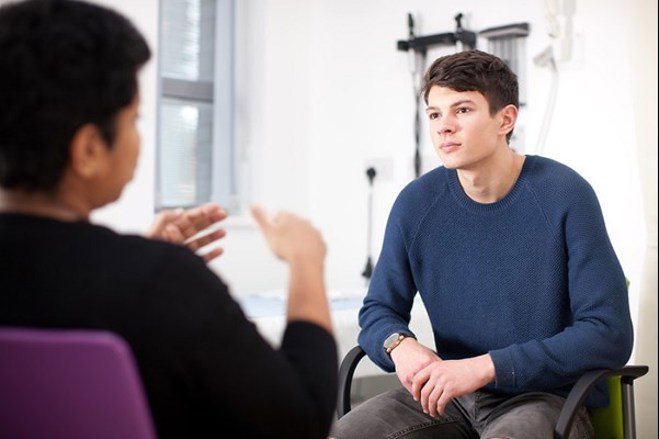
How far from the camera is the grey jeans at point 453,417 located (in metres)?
1.48

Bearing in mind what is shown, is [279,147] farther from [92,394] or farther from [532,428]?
[92,394]

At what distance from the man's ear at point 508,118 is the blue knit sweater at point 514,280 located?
79mm

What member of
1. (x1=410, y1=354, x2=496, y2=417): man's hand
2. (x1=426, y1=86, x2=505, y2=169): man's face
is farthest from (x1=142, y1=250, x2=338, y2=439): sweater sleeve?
(x1=426, y1=86, x2=505, y2=169): man's face

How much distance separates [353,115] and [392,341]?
2.17 meters

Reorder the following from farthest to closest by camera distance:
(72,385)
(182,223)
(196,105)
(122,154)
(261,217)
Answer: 1. (196,105)
2. (182,223)
3. (261,217)
4. (122,154)
5. (72,385)

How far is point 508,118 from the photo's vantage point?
1.72m

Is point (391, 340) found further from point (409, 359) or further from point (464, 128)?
point (464, 128)

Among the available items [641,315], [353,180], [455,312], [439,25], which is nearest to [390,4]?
[439,25]

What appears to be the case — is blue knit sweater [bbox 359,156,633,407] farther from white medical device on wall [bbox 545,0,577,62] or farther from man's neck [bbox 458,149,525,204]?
white medical device on wall [bbox 545,0,577,62]

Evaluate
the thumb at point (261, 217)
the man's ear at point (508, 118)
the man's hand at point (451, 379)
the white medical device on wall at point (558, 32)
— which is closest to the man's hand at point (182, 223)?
the thumb at point (261, 217)

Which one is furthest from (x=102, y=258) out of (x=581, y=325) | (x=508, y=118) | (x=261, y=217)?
(x=508, y=118)

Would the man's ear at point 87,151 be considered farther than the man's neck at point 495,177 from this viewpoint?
No

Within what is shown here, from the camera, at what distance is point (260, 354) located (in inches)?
30.1

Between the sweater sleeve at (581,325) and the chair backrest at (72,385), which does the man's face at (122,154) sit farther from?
the sweater sleeve at (581,325)
